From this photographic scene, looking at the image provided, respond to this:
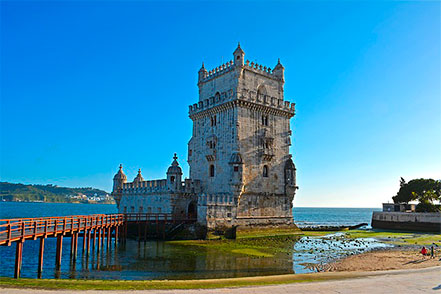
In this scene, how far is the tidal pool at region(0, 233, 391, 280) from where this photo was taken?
23.2 meters

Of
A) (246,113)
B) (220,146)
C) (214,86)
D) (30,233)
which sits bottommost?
(30,233)

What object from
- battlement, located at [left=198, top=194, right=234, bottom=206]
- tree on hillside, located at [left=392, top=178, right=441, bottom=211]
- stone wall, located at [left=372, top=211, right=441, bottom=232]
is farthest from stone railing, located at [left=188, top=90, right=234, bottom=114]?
tree on hillside, located at [left=392, top=178, right=441, bottom=211]

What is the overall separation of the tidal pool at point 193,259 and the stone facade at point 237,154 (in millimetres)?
4902

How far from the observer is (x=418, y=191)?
2852 inches

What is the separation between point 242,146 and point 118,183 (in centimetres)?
2280

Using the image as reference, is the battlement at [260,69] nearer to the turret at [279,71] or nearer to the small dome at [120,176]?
the turret at [279,71]

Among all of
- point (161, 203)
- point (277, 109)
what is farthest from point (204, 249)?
point (277, 109)

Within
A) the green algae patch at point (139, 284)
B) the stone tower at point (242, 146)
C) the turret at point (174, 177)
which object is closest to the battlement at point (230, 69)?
the stone tower at point (242, 146)

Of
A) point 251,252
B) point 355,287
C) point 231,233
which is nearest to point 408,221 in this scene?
point 231,233

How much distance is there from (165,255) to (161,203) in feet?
51.9

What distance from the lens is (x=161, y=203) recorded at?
149 feet

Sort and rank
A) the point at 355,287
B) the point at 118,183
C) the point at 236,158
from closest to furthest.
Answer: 1. the point at 355,287
2. the point at 236,158
3. the point at 118,183

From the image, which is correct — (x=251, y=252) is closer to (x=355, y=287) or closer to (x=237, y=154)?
(x=237, y=154)

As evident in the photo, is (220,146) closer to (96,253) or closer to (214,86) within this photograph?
(214,86)
